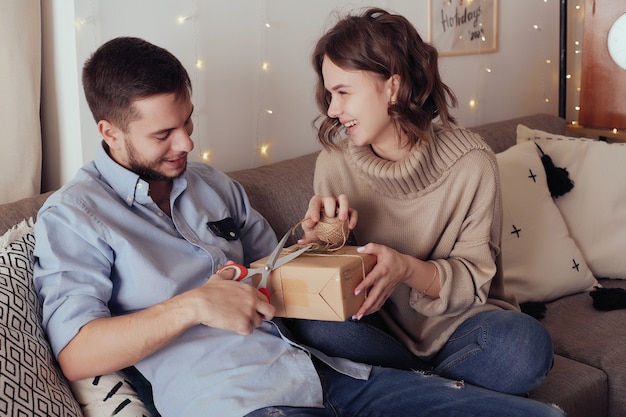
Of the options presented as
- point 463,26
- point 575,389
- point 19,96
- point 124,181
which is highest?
point 463,26

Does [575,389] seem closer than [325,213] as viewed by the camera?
No

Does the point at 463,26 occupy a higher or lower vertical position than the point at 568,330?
higher

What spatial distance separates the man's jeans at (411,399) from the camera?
4.76ft

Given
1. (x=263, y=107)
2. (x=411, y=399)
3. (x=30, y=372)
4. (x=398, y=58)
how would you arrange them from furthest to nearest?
1. (x=263, y=107)
2. (x=398, y=58)
3. (x=411, y=399)
4. (x=30, y=372)

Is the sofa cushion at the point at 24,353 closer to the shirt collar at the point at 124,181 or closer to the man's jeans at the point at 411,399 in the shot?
the shirt collar at the point at 124,181

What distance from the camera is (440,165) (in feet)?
5.85

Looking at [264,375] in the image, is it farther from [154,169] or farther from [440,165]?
[440,165]

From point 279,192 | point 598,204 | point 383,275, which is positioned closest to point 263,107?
point 279,192

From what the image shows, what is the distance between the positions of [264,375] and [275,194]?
2.28 feet

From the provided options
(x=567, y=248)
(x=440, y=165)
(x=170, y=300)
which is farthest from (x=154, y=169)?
(x=567, y=248)

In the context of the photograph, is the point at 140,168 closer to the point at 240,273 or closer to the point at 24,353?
the point at 240,273

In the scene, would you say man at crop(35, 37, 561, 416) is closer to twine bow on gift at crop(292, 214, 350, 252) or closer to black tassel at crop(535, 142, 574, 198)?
twine bow on gift at crop(292, 214, 350, 252)

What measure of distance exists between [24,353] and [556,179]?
1.80 metres

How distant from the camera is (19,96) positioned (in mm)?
1811
